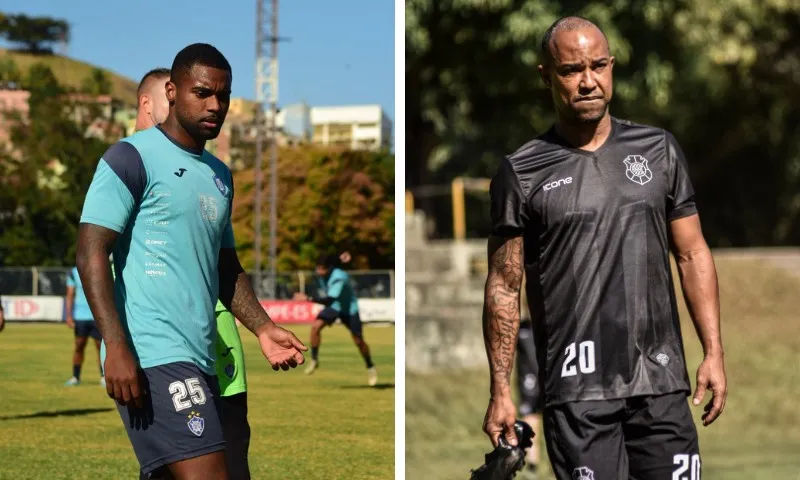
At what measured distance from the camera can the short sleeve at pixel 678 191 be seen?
523cm

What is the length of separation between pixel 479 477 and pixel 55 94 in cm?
553

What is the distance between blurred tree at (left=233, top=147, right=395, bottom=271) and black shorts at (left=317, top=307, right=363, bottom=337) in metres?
0.44

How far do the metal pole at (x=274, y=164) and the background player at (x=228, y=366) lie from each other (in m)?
1.86

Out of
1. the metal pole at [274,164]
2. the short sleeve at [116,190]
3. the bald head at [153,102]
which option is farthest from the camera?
the metal pole at [274,164]

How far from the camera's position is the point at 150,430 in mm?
4828

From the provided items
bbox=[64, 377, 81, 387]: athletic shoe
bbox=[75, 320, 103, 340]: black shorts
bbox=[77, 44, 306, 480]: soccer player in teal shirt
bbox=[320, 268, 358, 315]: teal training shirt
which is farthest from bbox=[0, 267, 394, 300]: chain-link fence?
bbox=[77, 44, 306, 480]: soccer player in teal shirt

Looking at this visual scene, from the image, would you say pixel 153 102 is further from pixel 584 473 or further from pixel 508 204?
pixel 584 473

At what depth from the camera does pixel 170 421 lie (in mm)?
4812

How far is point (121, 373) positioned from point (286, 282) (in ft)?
14.7

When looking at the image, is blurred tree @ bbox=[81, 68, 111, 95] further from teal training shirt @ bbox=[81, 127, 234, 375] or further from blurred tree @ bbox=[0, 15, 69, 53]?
teal training shirt @ bbox=[81, 127, 234, 375]

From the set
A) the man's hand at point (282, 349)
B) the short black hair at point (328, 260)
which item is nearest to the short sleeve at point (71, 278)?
the short black hair at point (328, 260)

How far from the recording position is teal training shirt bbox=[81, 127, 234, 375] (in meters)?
4.82

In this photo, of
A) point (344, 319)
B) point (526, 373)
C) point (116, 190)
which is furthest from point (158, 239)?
point (526, 373)

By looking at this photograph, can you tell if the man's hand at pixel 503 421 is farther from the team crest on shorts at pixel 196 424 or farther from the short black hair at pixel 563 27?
the short black hair at pixel 563 27
